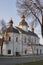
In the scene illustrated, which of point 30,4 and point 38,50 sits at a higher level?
point 30,4

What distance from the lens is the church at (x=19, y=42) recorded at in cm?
7731

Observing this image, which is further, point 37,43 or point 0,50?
point 37,43

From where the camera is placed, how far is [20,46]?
8181 centimetres

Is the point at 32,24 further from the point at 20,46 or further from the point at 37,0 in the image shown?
the point at 20,46

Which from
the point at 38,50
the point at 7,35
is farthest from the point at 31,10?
the point at 38,50

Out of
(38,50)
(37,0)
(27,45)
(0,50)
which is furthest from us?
(38,50)

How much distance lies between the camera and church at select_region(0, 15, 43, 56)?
77.3 meters

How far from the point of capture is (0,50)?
3029 inches

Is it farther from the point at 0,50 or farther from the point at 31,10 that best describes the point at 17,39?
the point at 31,10

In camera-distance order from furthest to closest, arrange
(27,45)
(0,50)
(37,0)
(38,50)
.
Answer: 1. (38,50)
2. (27,45)
3. (0,50)
4. (37,0)

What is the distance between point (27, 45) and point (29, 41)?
12.0 ft

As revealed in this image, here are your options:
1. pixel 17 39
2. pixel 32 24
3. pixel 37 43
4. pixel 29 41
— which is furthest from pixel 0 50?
pixel 32 24

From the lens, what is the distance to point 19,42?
8144 cm

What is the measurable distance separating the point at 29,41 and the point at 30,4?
201 feet
